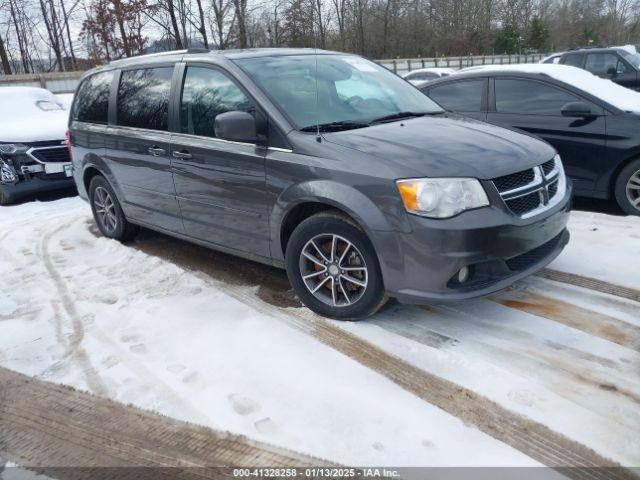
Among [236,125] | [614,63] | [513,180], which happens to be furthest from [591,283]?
[614,63]

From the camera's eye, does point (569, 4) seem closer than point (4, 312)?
No

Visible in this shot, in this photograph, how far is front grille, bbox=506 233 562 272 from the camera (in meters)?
3.39

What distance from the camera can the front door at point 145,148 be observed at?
15.3 feet

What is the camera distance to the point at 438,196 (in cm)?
311

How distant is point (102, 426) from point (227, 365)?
75cm

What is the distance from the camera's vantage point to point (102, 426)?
2.82 metres

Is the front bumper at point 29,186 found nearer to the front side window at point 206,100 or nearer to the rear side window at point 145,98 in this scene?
the rear side window at point 145,98

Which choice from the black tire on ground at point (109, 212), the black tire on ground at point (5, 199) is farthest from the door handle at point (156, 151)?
the black tire on ground at point (5, 199)

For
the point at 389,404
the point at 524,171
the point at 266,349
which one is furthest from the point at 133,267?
the point at 524,171

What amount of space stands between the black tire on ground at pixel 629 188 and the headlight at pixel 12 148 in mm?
7476

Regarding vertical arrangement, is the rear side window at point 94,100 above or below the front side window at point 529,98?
above

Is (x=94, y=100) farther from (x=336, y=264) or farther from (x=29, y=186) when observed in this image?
(x=336, y=264)

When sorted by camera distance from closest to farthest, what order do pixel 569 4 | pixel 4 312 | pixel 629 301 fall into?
1. pixel 629 301
2. pixel 4 312
3. pixel 569 4

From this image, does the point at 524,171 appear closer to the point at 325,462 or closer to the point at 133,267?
the point at 325,462
